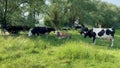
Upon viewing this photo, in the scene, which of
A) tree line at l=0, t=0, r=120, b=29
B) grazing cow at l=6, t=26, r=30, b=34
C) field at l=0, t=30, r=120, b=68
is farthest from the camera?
tree line at l=0, t=0, r=120, b=29

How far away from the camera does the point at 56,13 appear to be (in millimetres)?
50562

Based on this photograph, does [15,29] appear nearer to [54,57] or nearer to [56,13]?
[56,13]

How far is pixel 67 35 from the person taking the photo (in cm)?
2944

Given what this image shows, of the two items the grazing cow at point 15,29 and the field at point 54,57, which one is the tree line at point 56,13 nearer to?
the grazing cow at point 15,29

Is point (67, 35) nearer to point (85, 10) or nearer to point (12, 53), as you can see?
point (12, 53)

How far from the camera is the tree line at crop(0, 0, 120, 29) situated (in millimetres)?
34656

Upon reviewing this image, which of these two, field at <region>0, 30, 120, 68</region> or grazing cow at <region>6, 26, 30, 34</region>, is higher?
field at <region>0, 30, 120, 68</region>

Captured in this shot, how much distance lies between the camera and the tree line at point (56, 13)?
114 ft

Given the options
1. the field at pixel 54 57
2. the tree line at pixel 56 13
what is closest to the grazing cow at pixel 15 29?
the tree line at pixel 56 13

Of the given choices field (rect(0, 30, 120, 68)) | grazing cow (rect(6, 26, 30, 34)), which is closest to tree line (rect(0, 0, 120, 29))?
grazing cow (rect(6, 26, 30, 34))

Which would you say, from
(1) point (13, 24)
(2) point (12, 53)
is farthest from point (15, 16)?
(2) point (12, 53)

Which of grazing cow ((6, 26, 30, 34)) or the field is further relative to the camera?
grazing cow ((6, 26, 30, 34))

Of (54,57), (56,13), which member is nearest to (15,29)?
(56,13)

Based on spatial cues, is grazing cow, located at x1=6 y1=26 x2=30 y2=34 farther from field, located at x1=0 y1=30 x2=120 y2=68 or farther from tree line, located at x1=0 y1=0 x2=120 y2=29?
field, located at x1=0 y1=30 x2=120 y2=68
